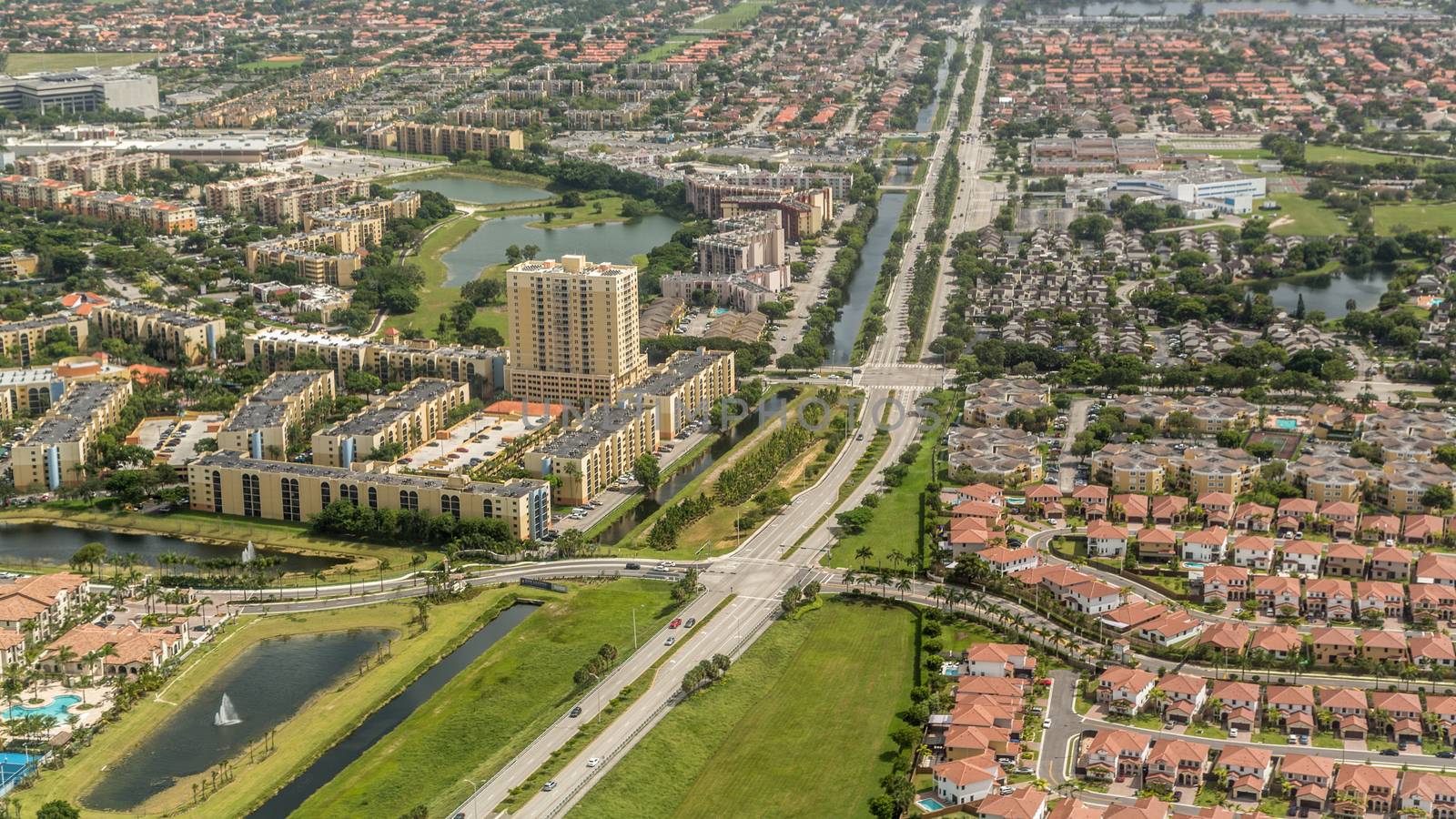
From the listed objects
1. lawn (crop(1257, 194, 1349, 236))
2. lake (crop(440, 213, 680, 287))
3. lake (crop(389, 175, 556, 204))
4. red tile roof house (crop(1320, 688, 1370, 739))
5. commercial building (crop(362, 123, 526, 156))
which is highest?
commercial building (crop(362, 123, 526, 156))

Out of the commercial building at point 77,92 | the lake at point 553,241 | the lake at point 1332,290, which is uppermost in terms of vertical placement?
the commercial building at point 77,92

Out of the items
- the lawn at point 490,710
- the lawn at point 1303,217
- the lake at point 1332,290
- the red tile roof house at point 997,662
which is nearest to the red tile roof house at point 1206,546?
the red tile roof house at point 997,662

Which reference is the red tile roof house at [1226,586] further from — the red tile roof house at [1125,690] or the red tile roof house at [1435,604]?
the red tile roof house at [1125,690]

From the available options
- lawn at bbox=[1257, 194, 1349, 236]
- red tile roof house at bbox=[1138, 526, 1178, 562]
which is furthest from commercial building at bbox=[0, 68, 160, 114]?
red tile roof house at bbox=[1138, 526, 1178, 562]

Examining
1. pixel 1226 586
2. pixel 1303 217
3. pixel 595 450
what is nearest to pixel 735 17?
pixel 1303 217

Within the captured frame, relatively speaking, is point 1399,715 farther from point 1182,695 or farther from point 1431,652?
point 1182,695

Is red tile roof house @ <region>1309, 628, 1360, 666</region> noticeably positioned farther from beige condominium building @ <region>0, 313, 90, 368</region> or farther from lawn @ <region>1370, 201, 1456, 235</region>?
lawn @ <region>1370, 201, 1456, 235</region>
